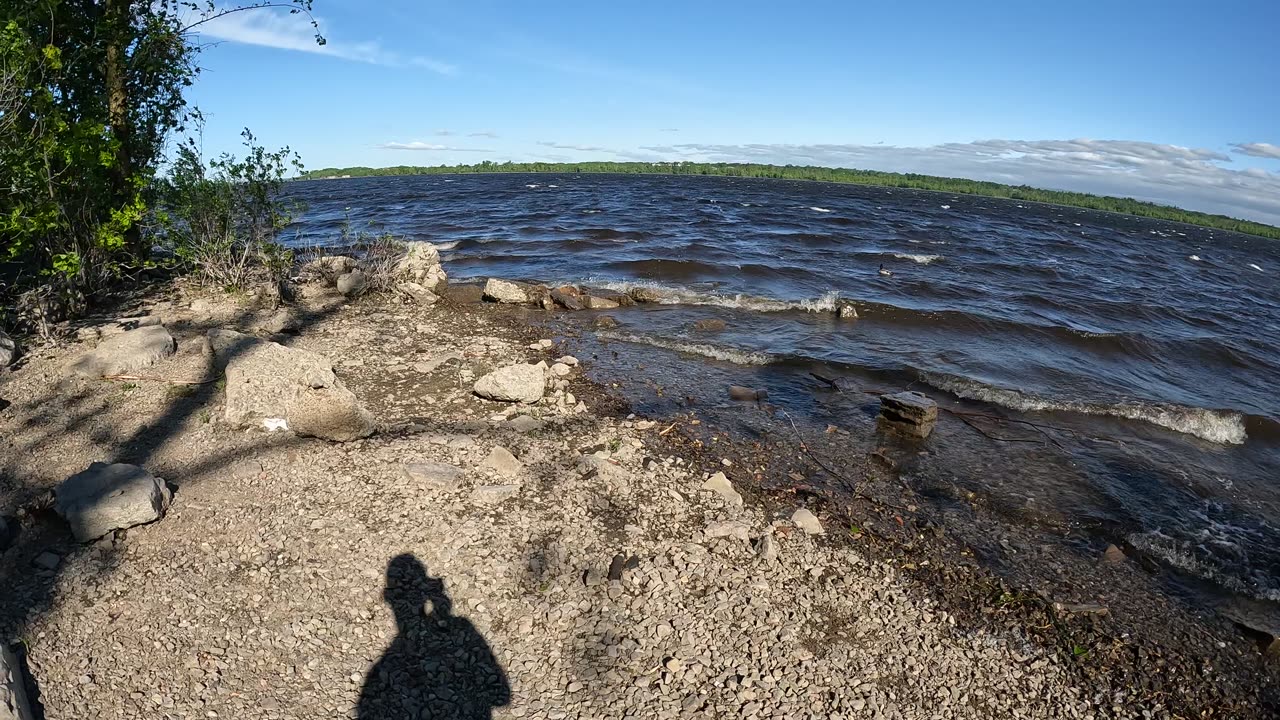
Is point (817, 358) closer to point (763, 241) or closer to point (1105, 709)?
point (1105, 709)

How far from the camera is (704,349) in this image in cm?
1180

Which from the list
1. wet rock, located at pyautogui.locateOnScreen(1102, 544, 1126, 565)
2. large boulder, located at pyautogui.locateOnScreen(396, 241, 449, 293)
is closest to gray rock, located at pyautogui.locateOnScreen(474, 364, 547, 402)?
wet rock, located at pyautogui.locateOnScreen(1102, 544, 1126, 565)

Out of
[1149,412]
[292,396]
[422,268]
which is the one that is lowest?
[1149,412]

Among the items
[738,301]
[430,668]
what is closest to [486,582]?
Result: [430,668]

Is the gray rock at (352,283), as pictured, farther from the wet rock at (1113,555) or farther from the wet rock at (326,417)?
the wet rock at (1113,555)

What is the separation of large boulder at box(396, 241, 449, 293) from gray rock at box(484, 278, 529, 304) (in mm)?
1201

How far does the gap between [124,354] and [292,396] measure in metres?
2.88

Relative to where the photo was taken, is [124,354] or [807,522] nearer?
[807,522]

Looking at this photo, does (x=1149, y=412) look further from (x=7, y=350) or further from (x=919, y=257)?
(x=919, y=257)

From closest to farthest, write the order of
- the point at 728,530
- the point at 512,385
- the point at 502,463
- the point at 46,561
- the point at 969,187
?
the point at 46,561
the point at 728,530
the point at 502,463
the point at 512,385
the point at 969,187

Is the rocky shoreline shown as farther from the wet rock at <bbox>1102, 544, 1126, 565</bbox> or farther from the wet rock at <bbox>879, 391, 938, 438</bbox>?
the wet rock at <bbox>879, 391, 938, 438</bbox>

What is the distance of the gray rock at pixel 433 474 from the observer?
6.06 meters

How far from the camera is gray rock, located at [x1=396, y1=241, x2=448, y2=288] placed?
14.0 m

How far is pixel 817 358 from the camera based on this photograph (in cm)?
1184
